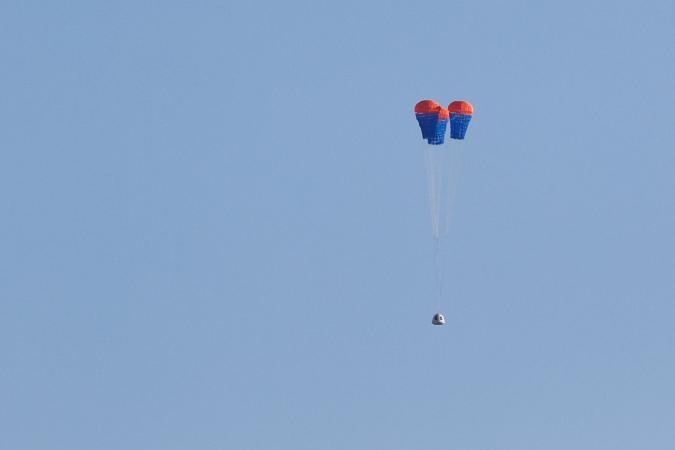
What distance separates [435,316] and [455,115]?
7.92m

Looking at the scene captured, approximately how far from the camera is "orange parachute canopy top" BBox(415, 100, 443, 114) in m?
58.9

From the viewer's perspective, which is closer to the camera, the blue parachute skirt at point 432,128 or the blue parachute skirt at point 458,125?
the blue parachute skirt at point 432,128

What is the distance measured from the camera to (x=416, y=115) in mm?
59125

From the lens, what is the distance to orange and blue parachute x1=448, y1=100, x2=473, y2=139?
59469mm

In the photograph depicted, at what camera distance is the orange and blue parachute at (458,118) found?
5947 centimetres

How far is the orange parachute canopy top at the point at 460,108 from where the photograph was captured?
195ft

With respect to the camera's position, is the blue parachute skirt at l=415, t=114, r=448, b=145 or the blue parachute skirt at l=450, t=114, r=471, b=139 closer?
the blue parachute skirt at l=415, t=114, r=448, b=145

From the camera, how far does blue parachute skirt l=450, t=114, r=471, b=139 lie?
195 ft

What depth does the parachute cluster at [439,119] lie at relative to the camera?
Answer: 58.8 m

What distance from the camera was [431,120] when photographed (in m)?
58.9

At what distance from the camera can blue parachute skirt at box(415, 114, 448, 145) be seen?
58750 millimetres

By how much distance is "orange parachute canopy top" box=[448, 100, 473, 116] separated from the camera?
5953 cm

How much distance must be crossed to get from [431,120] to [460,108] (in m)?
1.47

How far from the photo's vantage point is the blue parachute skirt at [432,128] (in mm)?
58750
